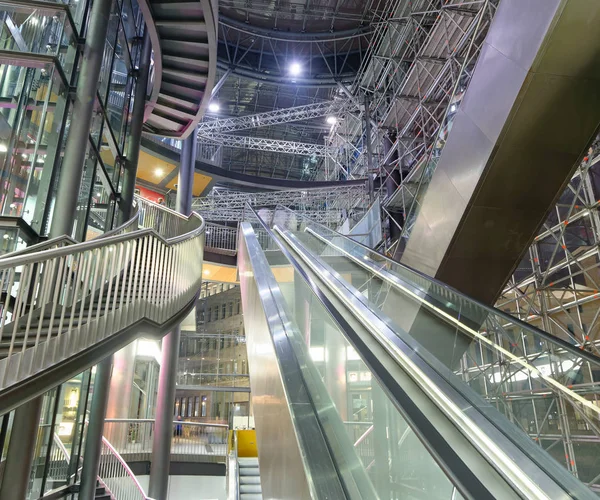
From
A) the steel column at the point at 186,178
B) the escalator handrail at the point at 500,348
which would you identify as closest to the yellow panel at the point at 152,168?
the steel column at the point at 186,178

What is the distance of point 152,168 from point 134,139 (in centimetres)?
862

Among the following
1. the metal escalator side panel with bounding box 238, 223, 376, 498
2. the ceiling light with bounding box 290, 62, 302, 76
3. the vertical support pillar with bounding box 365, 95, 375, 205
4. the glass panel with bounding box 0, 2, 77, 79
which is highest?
the ceiling light with bounding box 290, 62, 302, 76

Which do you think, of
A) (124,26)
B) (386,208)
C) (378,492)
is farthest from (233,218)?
(378,492)

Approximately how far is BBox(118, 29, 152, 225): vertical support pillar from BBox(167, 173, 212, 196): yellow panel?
8923 mm

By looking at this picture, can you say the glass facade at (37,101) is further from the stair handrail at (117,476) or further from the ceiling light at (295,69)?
the ceiling light at (295,69)

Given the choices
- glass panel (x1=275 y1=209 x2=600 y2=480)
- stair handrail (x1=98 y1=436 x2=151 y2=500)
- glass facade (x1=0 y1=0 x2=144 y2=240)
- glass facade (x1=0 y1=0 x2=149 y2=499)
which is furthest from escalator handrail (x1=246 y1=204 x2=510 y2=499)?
stair handrail (x1=98 y1=436 x2=151 y2=500)

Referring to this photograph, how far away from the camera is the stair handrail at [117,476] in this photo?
10820 mm

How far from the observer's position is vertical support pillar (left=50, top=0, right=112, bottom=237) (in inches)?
214

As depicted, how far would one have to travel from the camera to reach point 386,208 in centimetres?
1398

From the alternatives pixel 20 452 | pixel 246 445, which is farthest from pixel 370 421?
pixel 246 445

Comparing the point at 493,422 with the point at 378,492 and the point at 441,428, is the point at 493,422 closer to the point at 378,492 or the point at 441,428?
the point at 441,428

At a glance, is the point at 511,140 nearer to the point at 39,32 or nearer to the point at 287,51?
the point at 39,32

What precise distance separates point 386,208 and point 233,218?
10199 mm

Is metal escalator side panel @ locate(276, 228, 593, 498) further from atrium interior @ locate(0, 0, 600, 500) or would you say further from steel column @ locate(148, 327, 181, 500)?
steel column @ locate(148, 327, 181, 500)
